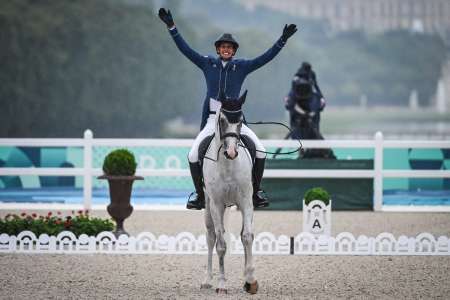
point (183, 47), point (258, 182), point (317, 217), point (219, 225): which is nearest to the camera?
point (219, 225)

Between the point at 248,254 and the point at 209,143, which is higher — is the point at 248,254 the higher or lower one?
the lower one

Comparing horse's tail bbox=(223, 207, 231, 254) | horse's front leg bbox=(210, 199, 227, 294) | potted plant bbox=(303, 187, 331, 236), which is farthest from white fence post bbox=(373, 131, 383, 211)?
horse's front leg bbox=(210, 199, 227, 294)

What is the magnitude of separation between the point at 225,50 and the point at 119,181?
376 centimetres

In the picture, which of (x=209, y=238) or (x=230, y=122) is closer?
(x=230, y=122)

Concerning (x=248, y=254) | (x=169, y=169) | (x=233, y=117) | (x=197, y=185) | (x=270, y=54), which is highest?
(x=169, y=169)

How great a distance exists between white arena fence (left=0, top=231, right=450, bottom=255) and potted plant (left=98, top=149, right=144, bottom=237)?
81cm

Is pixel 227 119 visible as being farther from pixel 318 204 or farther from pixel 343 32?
pixel 343 32

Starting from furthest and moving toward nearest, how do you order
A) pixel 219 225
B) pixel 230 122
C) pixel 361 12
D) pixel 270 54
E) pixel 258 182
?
pixel 361 12 → pixel 270 54 → pixel 258 182 → pixel 219 225 → pixel 230 122

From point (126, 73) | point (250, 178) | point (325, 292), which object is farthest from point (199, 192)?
point (126, 73)

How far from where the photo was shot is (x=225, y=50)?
10.3m

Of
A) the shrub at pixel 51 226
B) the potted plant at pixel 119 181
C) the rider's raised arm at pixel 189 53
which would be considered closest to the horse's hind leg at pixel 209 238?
the rider's raised arm at pixel 189 53

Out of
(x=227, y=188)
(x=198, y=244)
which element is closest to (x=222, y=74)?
(x=227, y=188)

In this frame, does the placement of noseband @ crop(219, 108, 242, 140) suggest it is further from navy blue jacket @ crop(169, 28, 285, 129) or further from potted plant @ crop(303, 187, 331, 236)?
potted plant @ crop(303, 187, 331, 236)

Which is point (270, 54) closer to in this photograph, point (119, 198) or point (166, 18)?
point (166, 18)
